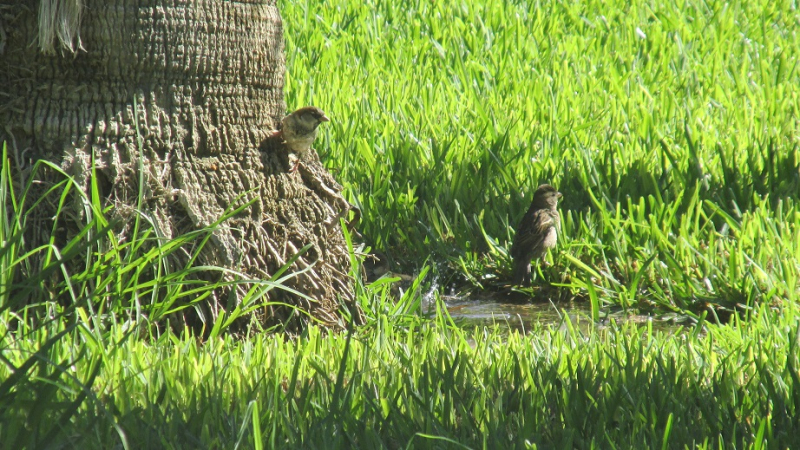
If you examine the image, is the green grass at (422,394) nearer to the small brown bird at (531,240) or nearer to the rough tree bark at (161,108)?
the rough tree bark at (161,108)

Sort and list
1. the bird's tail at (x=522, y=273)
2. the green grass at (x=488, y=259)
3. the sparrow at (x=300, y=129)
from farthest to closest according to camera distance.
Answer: the bird's tail at (x=522, y=273)
the sparrow at (x=300, y=129)
the green grass at (x=488, y=259)

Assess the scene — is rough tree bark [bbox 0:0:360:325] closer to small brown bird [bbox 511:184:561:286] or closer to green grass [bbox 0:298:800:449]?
green grass [bbox 0:298:800:449]

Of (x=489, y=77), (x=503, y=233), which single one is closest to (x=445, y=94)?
(x=489, y=77)

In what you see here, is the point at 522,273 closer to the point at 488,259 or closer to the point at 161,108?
the point at 488,259

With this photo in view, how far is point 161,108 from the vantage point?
12.3 ft

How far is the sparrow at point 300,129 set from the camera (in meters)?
3.99

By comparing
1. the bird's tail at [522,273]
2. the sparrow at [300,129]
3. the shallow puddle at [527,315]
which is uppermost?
the sparrow at [300,129]

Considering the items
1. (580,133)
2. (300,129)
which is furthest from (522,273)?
(580,133)

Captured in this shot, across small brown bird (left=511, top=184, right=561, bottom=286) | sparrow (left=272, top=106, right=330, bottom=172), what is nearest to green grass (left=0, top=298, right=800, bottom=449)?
sparrow (left=272, top=106, right=330, bottom=172)

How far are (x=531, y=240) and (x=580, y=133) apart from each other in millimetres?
1874

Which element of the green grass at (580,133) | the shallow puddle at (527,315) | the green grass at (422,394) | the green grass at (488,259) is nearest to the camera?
the green grass at (422,394)

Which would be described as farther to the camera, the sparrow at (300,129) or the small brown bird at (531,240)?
the small brown bird at (531,240)

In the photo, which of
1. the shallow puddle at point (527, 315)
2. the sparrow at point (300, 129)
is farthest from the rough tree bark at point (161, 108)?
the shallow puddle at point (527, 315)

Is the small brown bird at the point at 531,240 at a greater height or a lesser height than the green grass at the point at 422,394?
greater
